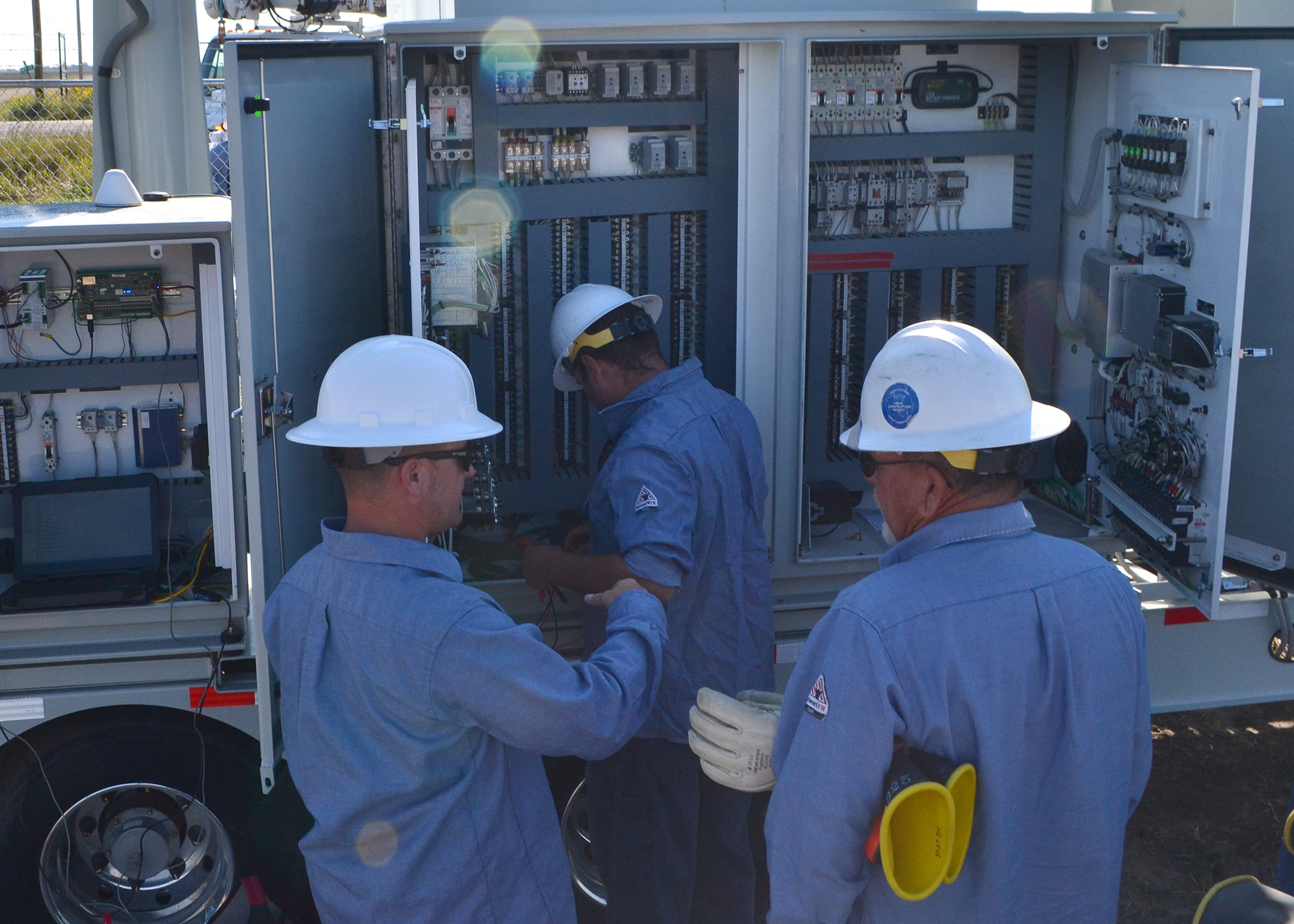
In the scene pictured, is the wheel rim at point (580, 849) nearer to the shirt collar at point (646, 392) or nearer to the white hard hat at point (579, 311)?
the shirt collar at point (646, 392)

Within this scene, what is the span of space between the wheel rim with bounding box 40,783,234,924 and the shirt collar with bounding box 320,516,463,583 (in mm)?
1628

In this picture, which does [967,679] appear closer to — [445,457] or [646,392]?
[445,457]

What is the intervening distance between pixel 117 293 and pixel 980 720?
8.66 feet

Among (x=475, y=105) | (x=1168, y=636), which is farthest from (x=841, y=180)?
(x=1168, y=636)

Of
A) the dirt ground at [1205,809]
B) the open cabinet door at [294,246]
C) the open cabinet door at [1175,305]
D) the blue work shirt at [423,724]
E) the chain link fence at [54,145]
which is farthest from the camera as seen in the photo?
the chain link fence at [54,145]

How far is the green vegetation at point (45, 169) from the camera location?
1033 cm

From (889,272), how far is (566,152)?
1136mm

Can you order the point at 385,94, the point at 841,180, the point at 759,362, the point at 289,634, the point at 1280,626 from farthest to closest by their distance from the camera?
1. the point at 841,180
2. the point at 1280,626
3. the point at 759,362
4. the point at 385,94
5. the point at 289,634

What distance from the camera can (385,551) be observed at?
6.86ft

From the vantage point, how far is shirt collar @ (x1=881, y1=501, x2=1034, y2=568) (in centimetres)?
189

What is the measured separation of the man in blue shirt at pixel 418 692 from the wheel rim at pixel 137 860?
137 centimetres

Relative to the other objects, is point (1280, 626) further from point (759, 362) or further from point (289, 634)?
point (289, 634)

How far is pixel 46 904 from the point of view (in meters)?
3.41

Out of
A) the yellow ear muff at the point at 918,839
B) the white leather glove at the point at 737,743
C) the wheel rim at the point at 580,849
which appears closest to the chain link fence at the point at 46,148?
the wheel rim at the point at 580,849
